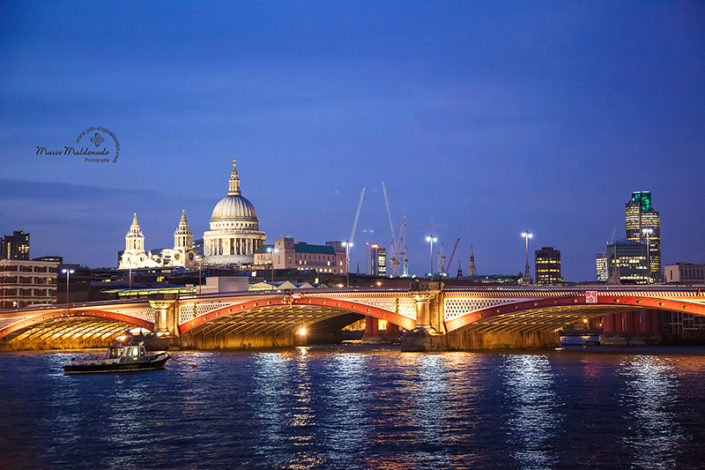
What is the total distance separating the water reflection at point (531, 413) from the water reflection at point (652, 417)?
359cm

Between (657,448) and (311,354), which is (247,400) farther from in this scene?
(311,354)

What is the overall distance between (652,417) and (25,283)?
118 metres

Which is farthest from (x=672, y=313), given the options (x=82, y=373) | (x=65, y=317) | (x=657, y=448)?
(x=657, y=448)

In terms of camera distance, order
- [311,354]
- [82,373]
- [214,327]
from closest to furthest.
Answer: [82,373] < [311,354] < [214,327]

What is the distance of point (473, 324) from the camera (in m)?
98.4

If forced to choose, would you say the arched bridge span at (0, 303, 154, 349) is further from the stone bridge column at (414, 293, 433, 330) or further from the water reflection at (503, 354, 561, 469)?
the water reflection at (503, 354, 561, 469)

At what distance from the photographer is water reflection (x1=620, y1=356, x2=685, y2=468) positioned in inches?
1617

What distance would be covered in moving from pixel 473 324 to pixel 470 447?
55.5 meters

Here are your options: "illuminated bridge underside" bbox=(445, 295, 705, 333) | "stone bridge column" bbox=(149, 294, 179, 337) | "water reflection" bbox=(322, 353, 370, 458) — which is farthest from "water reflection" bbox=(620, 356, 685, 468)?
"stone bridge column" bbox=(149, 294, 179, 337)

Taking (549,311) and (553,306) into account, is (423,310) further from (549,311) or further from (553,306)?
(553,306)

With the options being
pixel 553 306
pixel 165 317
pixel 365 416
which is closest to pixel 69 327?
pixel 165 317

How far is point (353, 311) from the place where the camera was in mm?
104000

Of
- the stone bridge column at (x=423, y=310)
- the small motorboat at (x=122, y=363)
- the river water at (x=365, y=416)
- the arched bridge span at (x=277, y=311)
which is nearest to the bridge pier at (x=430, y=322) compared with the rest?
the stone bridge column at (x=423, y=310)

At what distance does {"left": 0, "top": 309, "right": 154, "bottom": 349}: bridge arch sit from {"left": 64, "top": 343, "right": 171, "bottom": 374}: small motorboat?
31598mm
